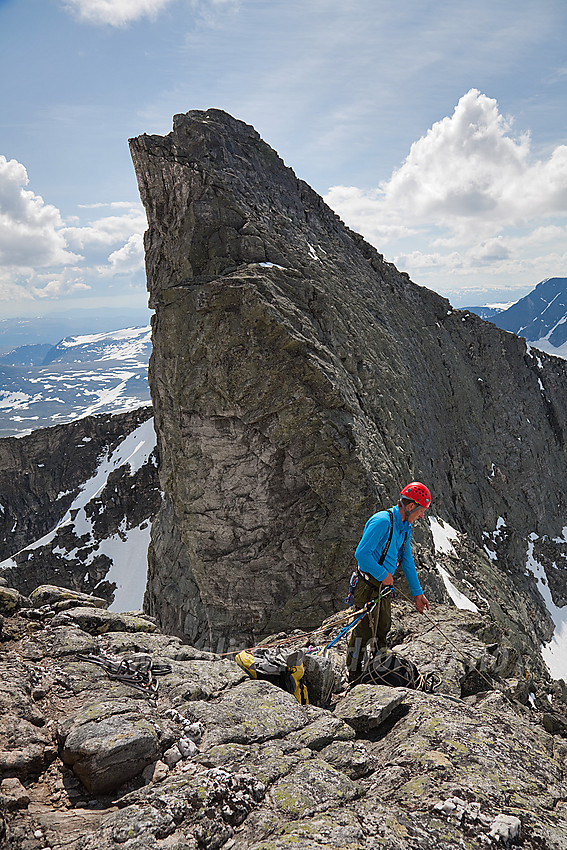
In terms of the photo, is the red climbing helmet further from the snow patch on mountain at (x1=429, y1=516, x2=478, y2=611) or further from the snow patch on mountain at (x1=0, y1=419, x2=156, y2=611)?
the snow patch on mountain at (x1=0, y1=419, x2=156, y2=611)

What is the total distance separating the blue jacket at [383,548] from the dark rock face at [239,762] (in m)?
2.16

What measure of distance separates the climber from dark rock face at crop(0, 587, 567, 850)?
58.9 inches

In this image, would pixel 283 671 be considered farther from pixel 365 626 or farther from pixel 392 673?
pixel 392 673

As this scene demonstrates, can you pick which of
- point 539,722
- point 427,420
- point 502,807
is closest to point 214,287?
point 539,722

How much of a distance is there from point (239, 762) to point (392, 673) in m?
4.45

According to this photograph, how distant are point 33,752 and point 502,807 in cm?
613

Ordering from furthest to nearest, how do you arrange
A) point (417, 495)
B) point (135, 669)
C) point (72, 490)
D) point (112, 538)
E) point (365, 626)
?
point (72, 490) < point (112, 538) < point (365, 626) < point (417, 495) < point (135, 669)

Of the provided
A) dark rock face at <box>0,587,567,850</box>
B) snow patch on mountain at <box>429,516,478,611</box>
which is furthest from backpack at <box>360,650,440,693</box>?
snow patch on mountain at <box>429,516,478,611</box>

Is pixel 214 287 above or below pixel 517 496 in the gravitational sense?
above

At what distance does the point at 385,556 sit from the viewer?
973 cm

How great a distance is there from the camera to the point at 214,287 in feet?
87.8

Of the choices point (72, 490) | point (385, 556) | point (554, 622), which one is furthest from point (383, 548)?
point (72, 490)

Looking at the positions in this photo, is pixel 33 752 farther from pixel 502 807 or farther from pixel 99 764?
pixel 502 807

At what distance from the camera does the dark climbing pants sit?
10.2 m
